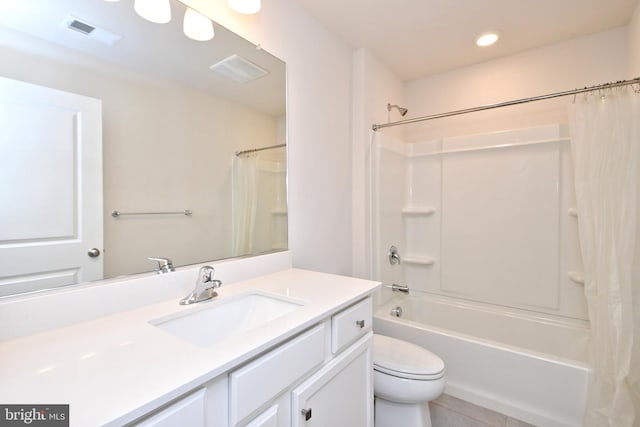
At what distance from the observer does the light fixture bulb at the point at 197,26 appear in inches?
46.1

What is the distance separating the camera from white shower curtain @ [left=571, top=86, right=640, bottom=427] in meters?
1.38

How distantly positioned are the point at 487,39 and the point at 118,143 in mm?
2331

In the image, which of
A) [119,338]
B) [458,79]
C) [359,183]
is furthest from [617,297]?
[119,338]

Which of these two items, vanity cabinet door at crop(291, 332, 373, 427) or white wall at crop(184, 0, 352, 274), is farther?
white wall at crop(184, 0, 352, 274)

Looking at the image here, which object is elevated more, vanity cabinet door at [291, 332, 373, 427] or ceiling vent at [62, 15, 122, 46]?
ceiling vent at [62, 15, 122, 46]

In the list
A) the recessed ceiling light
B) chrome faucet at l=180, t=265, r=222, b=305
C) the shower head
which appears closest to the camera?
chrome faucet at l=180, t=265, r=222, b=305

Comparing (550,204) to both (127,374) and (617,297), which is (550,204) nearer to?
(617,297)

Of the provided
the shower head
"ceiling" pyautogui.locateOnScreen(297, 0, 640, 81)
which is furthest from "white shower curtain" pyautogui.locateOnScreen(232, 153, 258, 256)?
the shower head

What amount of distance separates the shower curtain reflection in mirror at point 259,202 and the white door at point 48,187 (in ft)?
1.78

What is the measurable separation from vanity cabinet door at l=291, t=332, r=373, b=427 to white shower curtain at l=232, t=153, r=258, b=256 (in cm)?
66

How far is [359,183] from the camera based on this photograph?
2.12 meters

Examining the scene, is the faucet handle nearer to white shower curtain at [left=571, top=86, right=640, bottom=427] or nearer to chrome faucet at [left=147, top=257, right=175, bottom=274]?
chrome faucet at [left=147, top=257, right=175, bottom=274]

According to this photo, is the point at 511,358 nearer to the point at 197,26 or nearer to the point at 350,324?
the point at 350,324

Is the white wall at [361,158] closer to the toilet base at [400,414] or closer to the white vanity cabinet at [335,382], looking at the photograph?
the toilet base at [400,414]
